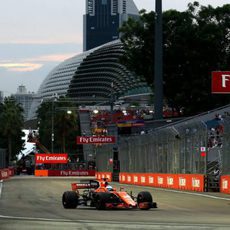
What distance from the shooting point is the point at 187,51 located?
66250 millimetres

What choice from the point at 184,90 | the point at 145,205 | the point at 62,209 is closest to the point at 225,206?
the point at 145,205

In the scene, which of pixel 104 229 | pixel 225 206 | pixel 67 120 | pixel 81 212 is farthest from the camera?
pixel 67 120

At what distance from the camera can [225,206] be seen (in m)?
21.2

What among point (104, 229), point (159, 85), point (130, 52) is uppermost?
point (130, 52)

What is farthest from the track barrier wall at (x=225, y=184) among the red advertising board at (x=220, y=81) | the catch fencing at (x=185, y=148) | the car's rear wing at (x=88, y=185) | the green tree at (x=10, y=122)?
the green tree at (x=10, y=122)

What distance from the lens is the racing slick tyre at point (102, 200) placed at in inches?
709

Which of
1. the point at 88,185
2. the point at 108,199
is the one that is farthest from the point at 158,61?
the point at 108,199

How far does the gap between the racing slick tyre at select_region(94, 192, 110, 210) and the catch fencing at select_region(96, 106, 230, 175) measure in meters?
12.0

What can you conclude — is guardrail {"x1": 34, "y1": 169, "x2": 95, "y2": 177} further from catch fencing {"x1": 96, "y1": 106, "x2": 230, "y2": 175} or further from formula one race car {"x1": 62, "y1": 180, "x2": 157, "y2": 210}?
formula one race car {"x1": 62, "y1": 180, "x2": 157, "y2": 210}

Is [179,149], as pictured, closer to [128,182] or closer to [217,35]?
[128,182]

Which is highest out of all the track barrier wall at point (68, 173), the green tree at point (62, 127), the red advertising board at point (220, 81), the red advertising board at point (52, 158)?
the green tree at point (62, 127)

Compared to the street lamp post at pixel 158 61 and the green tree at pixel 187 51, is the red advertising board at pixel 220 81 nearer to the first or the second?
the street lamp post at pixel 158 61

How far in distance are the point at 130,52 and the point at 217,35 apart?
8.88 meters

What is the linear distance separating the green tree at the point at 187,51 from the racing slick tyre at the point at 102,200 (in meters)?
48.1
